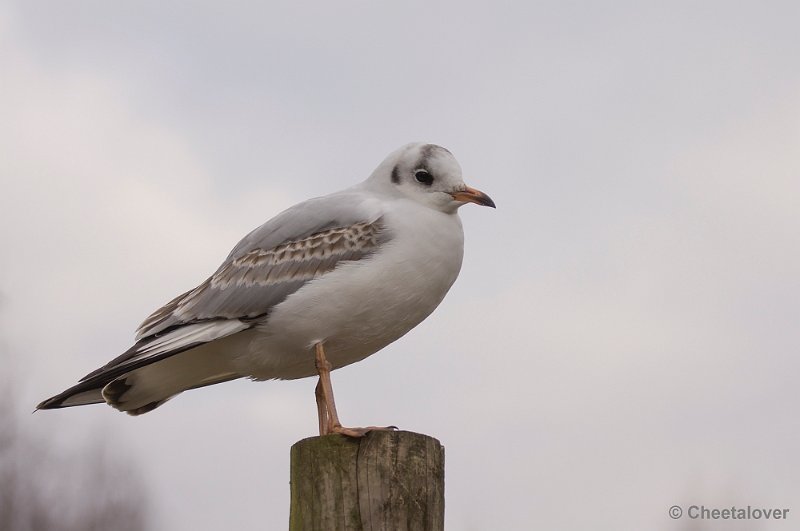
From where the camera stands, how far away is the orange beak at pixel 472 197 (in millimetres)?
7523

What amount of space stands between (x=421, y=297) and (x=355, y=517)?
1892 millimetres

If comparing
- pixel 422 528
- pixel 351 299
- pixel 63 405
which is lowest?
pixel 422 528

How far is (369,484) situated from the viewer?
559 centimetres

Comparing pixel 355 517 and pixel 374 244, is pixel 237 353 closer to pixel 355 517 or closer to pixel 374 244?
pixel 374 244

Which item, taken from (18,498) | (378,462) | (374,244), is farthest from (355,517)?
(18,498)

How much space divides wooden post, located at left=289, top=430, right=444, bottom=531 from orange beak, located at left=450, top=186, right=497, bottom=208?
2175mm

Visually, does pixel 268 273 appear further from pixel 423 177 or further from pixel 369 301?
pixel 423 177

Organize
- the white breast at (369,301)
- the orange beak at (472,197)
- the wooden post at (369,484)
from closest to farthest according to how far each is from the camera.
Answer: the wooden post at (369,484) < the white breast at (369,301) < the orange beak at (472,197)

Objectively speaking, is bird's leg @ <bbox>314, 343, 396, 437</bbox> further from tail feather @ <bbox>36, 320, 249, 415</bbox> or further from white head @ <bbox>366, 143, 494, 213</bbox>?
white head @ <bbox>366, 143, 494, 213</bbox>

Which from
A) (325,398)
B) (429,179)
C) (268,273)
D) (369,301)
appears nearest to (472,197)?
(429,179)

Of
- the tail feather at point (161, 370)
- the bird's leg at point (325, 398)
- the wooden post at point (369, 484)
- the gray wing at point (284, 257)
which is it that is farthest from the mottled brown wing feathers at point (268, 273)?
the wooden post at point (369, 484)

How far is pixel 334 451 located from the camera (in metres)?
5.70

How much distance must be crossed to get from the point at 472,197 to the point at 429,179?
31 centimetres

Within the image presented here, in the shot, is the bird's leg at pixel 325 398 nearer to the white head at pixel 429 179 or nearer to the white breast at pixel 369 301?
the white breast at pixel 369 301
